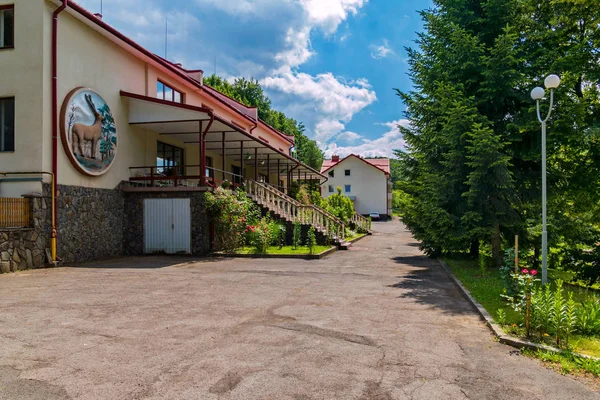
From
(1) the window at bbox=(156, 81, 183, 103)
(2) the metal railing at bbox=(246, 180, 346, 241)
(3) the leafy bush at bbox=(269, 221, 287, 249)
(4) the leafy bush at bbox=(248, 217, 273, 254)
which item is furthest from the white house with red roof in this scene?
(4) the leafy bush at bbox=(248, 217, 273, 254)

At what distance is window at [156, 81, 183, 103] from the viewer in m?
19.4

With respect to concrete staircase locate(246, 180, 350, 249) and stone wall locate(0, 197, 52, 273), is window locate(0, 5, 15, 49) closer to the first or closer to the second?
stone wall locate(0, 197, 52, 273)

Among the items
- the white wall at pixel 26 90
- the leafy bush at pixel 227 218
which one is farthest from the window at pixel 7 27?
the leafy bush at pixel 227 218

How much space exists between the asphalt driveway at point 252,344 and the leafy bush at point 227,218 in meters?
6.12

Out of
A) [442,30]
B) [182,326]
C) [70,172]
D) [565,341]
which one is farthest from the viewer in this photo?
[442,30]

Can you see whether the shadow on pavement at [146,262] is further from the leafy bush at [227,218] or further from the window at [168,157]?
the window at [168,157]

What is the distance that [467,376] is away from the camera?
14.1 feet

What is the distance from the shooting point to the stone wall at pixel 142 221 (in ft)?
51.9

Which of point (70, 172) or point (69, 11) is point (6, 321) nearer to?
point (70, 172)

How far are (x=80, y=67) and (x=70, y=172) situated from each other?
3.67 metres

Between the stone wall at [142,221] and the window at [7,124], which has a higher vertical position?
the window at [7,124]

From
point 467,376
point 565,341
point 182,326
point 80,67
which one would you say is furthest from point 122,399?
point 80,67

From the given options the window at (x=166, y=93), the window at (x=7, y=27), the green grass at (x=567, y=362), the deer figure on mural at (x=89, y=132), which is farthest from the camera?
the window at (x=166, y=93)

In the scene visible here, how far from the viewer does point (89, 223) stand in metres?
14.4
